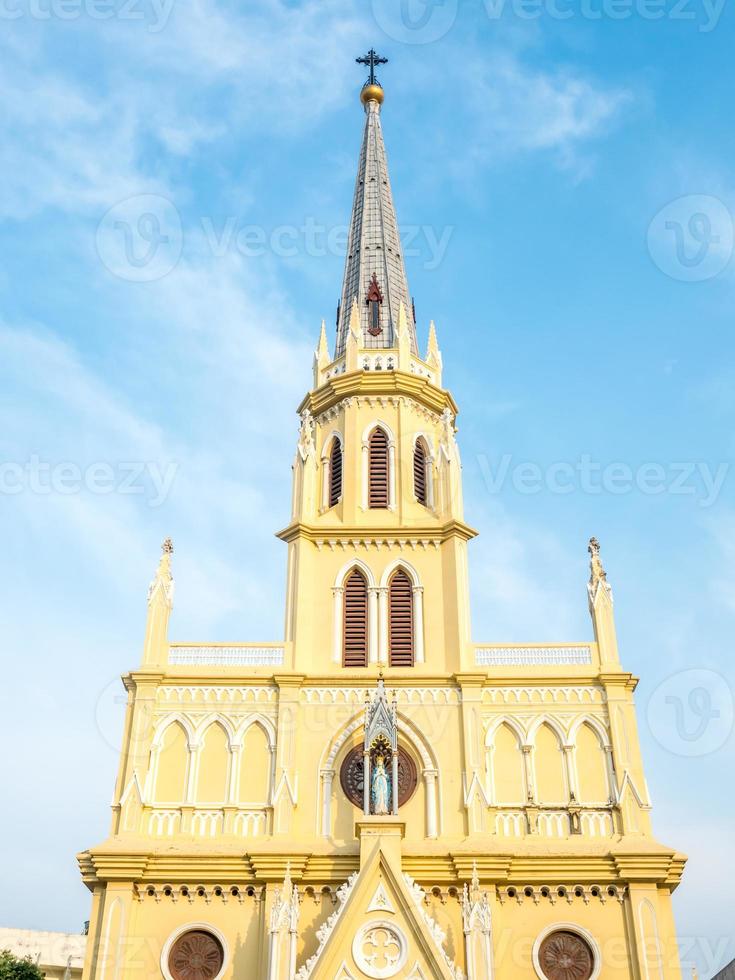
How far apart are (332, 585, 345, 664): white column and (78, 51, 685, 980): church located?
0.24ft

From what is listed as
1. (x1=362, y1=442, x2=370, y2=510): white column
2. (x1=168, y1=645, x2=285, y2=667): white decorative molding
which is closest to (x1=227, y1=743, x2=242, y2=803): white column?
(x1=168, y1=645, x2=285, y2=667): white decorative molding

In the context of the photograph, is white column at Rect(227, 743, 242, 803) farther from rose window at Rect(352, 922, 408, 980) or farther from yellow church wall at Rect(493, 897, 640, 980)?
yellow church wall at Rect(493, 897, 640, 980)

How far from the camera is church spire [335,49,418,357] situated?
34594mm

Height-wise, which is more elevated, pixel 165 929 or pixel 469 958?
pixel 165 929

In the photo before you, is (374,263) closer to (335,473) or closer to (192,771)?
(335,473)

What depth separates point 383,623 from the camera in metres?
27.7

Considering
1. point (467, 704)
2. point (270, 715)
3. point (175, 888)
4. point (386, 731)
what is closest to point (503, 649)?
point (467, 704)

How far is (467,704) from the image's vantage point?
25.9m

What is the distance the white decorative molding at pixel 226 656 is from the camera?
2672 centimetres

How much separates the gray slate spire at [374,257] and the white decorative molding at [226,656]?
11.4 m

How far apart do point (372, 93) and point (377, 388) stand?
16.0m

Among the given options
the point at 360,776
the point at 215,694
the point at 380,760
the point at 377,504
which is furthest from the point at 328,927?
the point at 377,504

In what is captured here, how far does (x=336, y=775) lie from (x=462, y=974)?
213 inches

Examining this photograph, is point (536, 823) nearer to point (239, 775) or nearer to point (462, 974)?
point (462, 974)
